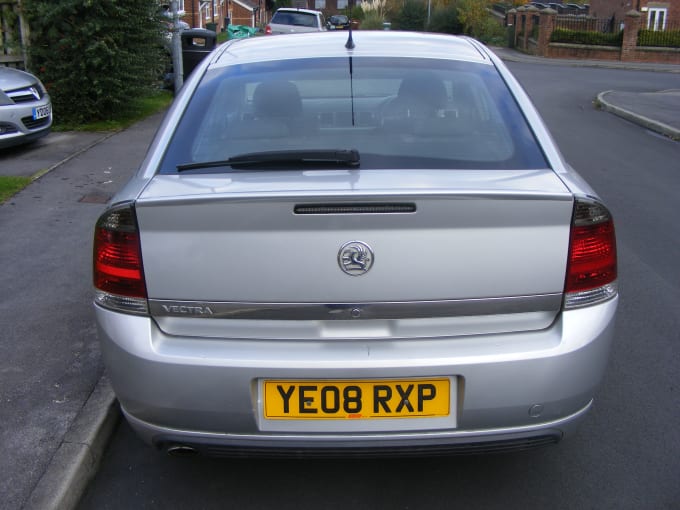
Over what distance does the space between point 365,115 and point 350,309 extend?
107 cm

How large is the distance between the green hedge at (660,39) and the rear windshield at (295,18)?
Result: 1835 cm

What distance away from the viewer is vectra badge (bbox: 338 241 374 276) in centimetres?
250

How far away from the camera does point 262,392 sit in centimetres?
257

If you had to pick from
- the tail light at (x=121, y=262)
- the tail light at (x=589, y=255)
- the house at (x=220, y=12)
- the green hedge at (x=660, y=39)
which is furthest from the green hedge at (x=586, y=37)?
the tail light at (x=121, y=262)

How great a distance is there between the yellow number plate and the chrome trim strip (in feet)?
0.72

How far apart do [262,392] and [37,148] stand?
28.1ft

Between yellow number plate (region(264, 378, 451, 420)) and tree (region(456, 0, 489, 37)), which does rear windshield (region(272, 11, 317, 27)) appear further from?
yellow number plate (region(264, 378, 451, 420))

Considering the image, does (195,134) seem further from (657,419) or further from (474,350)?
(657,419)

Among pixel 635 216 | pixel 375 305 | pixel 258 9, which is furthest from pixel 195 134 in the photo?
pixel 258 9

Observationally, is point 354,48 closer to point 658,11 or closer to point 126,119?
point 126,119

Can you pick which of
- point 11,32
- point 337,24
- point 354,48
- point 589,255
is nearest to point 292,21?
point 337,24

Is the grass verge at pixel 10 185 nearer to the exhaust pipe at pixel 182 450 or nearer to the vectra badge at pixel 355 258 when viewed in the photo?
the exhaust pipe at pixel 182 450

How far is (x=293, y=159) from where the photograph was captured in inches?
111

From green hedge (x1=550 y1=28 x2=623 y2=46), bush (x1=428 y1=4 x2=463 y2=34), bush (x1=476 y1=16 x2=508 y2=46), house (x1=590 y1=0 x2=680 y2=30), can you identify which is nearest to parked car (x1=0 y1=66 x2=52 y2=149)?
green hedge (x1=550 y1=28 x2=623 y2=46)
